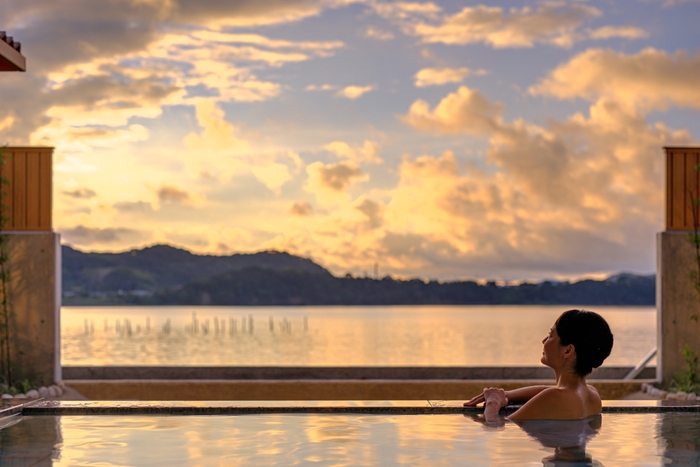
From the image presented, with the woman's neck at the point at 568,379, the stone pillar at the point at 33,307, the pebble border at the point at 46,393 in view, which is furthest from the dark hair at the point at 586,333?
the stone pillar at the point at 33,307

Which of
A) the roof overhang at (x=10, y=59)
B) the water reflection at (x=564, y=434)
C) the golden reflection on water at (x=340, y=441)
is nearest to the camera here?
the golden reflection on water at (x=340, y=441)

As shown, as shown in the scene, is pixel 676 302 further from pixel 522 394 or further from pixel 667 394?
pixel 522 394

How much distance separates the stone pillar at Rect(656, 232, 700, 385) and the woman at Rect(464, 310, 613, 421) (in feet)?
12.6

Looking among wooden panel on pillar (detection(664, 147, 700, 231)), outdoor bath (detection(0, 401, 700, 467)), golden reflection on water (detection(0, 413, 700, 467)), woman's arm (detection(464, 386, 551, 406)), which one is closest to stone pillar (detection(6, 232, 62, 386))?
outdoor bath (detection(0, 401, 700, 467))

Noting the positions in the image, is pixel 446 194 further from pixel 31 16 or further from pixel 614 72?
pixel 31 16

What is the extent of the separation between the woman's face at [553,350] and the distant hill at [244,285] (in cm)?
9628

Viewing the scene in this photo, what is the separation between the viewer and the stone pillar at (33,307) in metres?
8.03

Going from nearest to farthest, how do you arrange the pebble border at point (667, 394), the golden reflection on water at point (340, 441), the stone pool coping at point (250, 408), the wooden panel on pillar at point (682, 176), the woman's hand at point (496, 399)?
the golden reflection on water at point (340, 441)
the woman's hand at point (496, 399)
the stone pool coping at point (250, 408)
the pebble border at point (667, 394)
the wooden panel on pillar at point (682, 176)

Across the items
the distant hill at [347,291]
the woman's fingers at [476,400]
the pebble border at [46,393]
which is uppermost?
the woman's fingers at [476,400]

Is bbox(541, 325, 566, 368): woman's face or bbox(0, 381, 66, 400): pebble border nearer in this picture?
bbox(541, 325, 566, 368): woman's face

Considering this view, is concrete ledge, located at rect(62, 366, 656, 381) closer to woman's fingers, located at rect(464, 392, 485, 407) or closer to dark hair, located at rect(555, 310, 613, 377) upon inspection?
woman's fingers, located at rect(464, 392, 485, 407)

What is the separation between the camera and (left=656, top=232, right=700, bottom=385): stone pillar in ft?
27.0

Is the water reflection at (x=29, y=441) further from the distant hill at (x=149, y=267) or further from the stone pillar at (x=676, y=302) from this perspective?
the distant hill at (x=149, y=267)

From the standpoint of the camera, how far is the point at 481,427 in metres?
4.76
